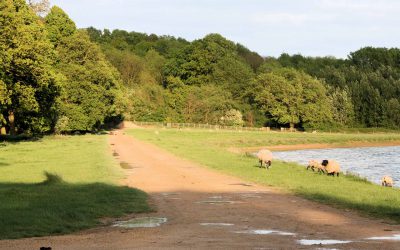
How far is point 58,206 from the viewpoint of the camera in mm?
18031

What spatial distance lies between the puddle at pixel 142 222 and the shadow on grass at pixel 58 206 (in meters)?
0.83

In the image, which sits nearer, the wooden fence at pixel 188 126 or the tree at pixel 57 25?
the tree at pixel 57 25

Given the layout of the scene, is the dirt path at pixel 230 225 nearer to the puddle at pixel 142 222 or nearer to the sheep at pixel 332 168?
the puddle at pixel 142 222

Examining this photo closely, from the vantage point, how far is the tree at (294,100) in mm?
115688

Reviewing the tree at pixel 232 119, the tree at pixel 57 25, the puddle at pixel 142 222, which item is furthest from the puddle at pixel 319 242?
the tree at pixel 232 119

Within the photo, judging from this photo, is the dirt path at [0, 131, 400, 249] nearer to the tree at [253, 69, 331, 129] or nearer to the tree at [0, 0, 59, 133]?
the tree at [0, 0, 59, 133]

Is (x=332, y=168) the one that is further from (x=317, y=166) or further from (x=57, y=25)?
(x=57, y=25)

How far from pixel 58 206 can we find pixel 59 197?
2.12m

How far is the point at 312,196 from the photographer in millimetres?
22078

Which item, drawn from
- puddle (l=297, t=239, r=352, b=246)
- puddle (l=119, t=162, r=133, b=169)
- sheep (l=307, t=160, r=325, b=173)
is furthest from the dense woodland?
puddle (l=297, t=239, r=352, b=246)

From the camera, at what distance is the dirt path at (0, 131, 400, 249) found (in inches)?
489

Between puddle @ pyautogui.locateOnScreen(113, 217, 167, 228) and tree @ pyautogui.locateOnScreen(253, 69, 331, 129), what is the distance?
330 ft

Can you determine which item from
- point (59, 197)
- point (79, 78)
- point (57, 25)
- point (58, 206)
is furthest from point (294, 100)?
point (58, 206)

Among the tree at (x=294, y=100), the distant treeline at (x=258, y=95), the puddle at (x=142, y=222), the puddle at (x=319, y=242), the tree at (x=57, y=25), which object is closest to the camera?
the puddle at (x=319, y=242)
